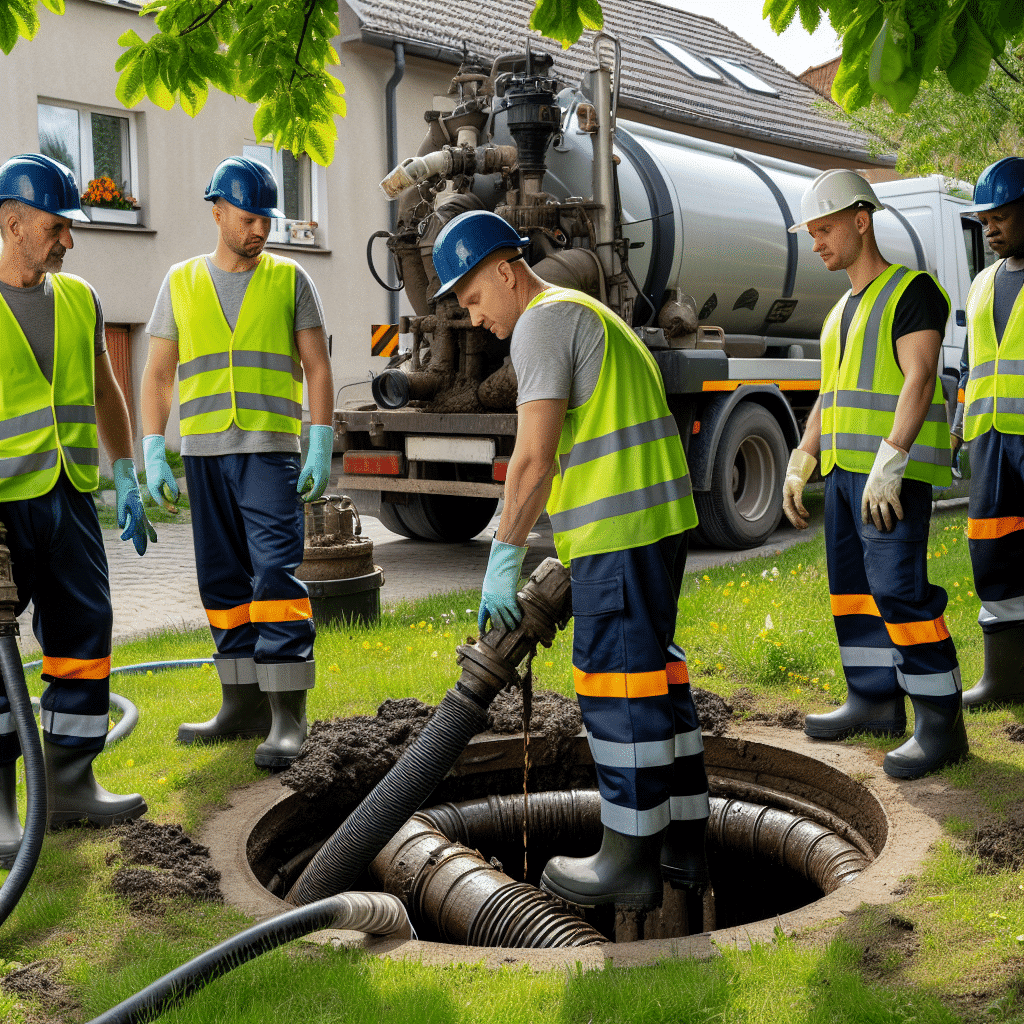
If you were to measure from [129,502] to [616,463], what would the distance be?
1.79m

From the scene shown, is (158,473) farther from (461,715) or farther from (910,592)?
(910,592)

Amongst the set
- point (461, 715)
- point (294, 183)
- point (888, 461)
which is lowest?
point (461, 715)

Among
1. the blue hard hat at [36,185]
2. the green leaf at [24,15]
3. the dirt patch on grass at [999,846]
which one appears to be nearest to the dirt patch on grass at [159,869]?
the blue hard hat at [36,185]

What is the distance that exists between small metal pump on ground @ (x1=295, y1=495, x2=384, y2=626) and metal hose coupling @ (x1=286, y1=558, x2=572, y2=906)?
110 inches

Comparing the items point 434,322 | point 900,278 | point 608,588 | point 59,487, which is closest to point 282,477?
point 59,487

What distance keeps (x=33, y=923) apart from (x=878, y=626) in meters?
2.92

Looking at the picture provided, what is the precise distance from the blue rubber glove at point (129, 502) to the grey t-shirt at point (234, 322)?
290 mm

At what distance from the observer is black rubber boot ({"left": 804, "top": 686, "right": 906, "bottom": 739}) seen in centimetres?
427

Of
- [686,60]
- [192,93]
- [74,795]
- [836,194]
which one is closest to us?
[74,795]

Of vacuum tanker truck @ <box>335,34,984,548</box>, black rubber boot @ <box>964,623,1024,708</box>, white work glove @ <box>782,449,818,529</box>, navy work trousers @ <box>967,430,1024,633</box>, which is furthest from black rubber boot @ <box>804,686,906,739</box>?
vacuum tanker truck @ <box>335,34,984,548</box>

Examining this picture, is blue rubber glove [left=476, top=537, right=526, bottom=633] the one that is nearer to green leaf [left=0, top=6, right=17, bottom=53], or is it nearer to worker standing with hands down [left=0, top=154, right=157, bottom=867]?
worker standing with hands down [left=0, top=154, right=157, bottom=867]

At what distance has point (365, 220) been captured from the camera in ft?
49.5

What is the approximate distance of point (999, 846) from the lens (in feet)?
10.6

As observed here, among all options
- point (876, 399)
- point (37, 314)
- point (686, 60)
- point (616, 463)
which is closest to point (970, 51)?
point (616, 463)
